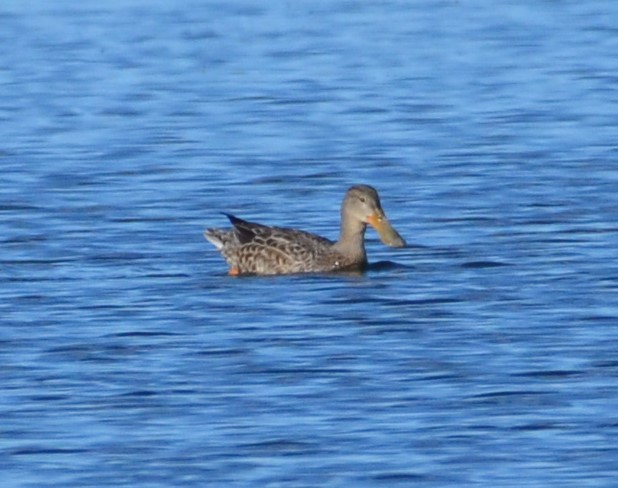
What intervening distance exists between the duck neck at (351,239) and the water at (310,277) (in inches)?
8.8

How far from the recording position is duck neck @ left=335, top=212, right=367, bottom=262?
14.3 m

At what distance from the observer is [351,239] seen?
47.0 ft

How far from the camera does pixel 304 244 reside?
14094 millimetres

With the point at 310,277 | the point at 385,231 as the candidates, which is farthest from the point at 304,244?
the point at 385,231

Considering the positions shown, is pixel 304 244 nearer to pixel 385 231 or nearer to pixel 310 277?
pixel 310 277

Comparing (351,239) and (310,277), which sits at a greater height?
(351,239)

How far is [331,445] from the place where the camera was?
965 centimetres

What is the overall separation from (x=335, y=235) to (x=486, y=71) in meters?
9.07

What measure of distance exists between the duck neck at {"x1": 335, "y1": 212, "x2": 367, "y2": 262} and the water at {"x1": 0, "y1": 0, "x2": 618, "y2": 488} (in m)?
0.22

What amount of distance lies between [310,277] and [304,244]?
23cm

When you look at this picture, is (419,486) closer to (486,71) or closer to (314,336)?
(314,336)

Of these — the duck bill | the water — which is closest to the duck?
the duck bill

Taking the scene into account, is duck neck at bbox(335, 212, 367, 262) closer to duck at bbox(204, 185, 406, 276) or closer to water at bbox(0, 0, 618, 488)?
duck at bbox(204, 185, 406, 276)

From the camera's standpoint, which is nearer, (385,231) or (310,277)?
(310,277)
